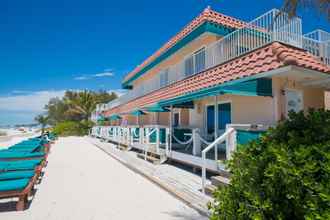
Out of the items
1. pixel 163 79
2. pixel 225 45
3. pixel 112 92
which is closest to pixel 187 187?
pixel 225 45

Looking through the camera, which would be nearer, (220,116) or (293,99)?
(293,99)

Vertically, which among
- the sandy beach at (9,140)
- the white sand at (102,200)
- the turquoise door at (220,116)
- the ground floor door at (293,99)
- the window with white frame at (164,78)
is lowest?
the sandy beach at (9,140)

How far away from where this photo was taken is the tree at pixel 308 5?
5.19 meters

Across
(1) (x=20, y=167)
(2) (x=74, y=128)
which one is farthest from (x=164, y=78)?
(2) (x=74, y=128)

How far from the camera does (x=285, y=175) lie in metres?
2.54

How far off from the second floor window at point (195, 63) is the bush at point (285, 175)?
9947 mm

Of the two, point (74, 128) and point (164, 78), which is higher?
point (164, 78)

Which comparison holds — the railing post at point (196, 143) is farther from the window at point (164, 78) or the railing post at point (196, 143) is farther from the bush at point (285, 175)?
the window at point (164, 78)

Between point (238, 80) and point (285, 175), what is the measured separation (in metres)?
6.73

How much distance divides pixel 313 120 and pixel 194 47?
12.5 m

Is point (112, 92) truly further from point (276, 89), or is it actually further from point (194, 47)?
point (276, 89)

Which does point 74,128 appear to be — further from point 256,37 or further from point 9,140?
point 256,37

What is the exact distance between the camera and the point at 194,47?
48.7 ft

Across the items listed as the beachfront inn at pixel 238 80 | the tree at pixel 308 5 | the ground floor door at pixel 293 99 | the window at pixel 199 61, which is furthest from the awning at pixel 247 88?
the window at pixel 199 61
